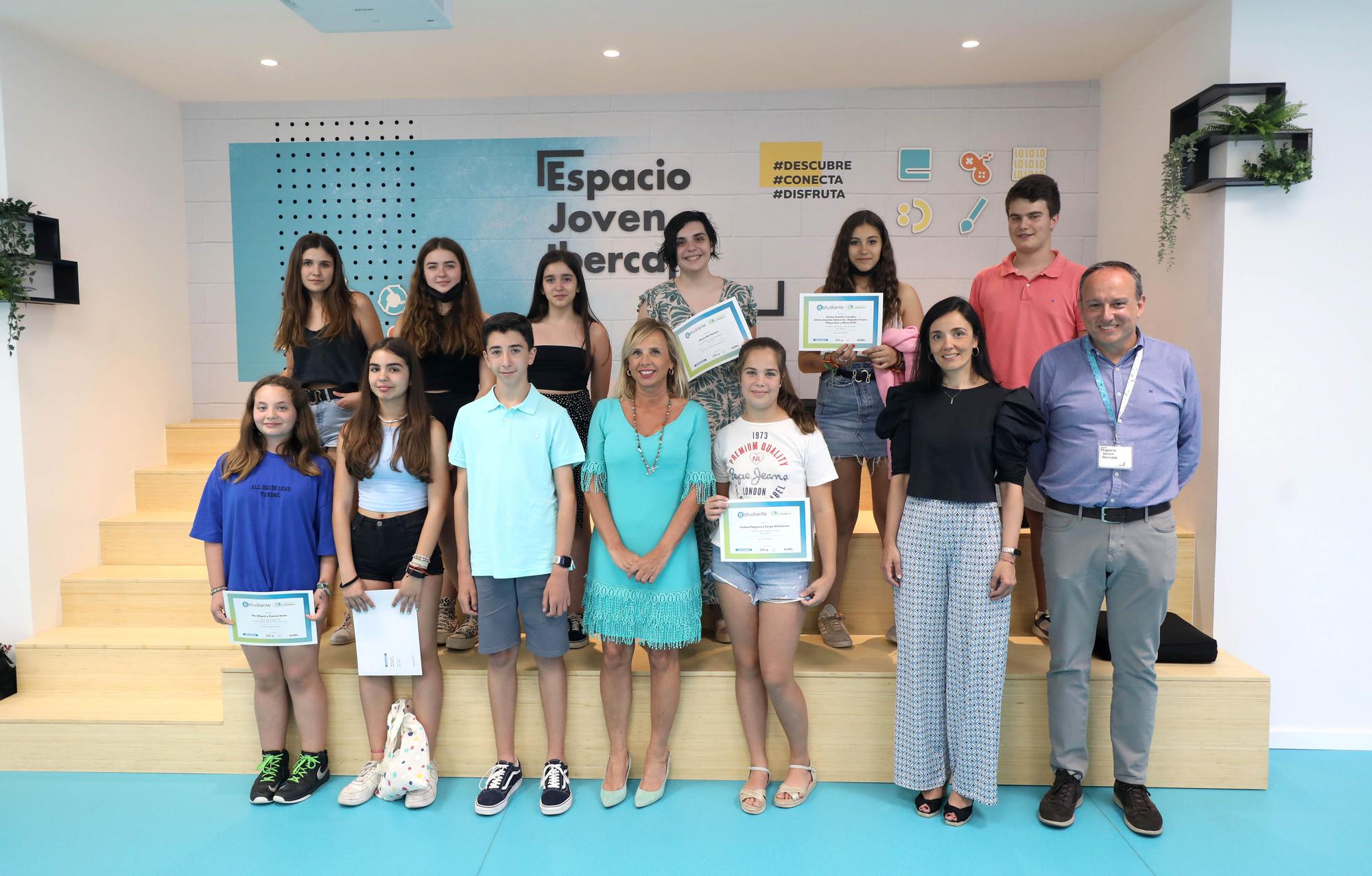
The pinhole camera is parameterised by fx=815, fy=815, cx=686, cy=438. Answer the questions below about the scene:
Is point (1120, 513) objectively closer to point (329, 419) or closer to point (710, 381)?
point (710, 381)

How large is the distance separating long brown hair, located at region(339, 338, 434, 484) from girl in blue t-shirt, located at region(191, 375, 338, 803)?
0.20 metres

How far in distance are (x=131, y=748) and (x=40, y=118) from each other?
2.76 metres

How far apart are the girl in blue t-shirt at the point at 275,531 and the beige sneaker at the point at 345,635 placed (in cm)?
38

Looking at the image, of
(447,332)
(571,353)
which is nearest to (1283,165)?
(571,353)

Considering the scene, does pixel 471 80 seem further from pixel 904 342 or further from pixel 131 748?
pixel 131 748

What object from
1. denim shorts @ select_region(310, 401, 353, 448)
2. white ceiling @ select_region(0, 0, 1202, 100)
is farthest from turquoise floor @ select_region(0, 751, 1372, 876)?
white ceiling @ select_region(0, 0, 1202, 100)

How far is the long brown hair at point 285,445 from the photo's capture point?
274cm

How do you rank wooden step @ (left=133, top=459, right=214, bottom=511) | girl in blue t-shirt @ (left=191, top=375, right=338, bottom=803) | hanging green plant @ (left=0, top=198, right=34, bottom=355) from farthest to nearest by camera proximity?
1. wooden step @ (left=133, top=459, right=214, bottom=511)
2. hanging green plant @ (left=0, top=198, right=34, bottom=355)
3. girl in blue t-shirt @ (left=191, top=375, right=338, bottom=803)

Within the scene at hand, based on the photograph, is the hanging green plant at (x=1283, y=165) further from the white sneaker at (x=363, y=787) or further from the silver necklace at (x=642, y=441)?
the white sneaker at (x=363, y=787)

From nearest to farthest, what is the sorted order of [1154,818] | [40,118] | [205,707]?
[1154,818], [205,707], [40,118]

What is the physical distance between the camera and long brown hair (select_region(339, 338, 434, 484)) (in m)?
2.70

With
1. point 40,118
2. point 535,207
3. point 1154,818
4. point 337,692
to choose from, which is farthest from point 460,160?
point 1154,818

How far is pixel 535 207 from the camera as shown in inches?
187

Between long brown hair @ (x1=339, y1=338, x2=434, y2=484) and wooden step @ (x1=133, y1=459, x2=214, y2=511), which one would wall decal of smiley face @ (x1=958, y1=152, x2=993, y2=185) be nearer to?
long brown hair @ (x1=339, y1=338, x2=434, y2=484)
